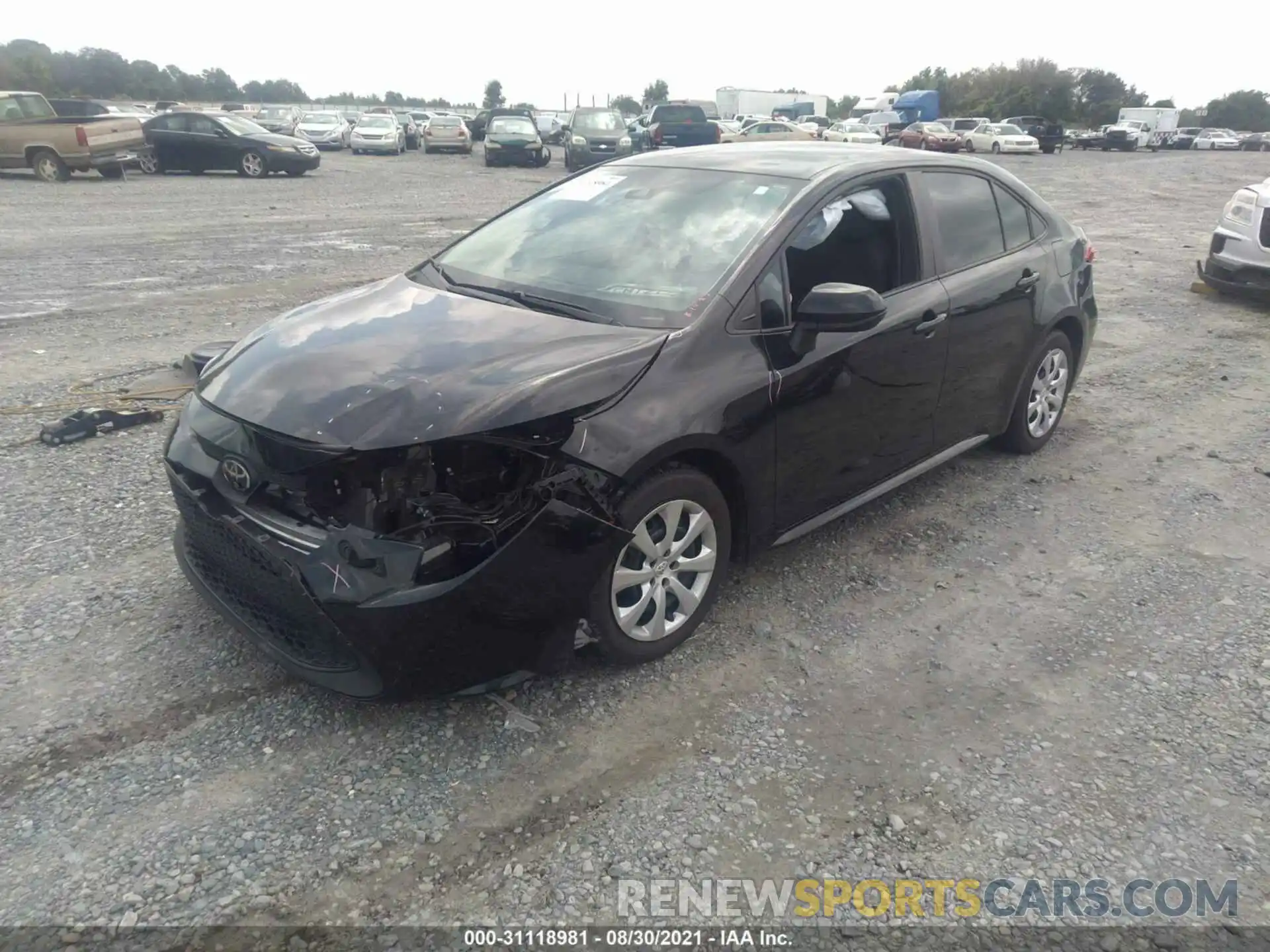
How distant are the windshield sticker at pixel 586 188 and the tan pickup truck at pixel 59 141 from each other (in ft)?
61.1

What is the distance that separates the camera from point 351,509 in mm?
2861

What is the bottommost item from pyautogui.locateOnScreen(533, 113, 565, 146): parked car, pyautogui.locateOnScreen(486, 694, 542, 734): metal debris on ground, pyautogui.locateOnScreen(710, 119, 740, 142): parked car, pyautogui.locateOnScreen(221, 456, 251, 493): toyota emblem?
pyautogui.locateOnScreen(486, 694, 542, 734): metal debris on ground

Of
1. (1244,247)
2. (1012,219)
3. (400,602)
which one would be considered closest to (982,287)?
(1012,219)

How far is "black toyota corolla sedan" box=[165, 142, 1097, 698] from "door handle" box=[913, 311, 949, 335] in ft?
0.06

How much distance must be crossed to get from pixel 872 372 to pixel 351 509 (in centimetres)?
224

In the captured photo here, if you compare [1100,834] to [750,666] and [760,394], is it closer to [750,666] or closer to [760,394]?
[750,666]

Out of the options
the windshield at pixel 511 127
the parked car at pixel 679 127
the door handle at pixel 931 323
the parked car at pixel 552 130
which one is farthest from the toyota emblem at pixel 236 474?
the parked car at pixel 552 130

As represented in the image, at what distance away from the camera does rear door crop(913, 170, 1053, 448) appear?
4.45 m

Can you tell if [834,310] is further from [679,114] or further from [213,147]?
[679,114]

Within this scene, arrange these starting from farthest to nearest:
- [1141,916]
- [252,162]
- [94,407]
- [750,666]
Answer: [252,162] → [94,407] → [750,666] → [1141,916]

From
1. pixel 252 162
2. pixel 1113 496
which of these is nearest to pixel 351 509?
pixel 1113 496

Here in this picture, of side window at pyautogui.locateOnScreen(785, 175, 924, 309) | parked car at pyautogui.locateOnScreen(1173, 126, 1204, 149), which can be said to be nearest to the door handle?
side window at pyautogui.locateOnScreen(785, 175, 924, 309)

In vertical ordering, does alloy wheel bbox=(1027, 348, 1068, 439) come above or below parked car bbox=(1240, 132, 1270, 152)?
above

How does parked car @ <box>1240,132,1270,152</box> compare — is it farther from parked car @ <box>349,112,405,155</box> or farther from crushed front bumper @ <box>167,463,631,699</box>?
crushed front bumper @ <box>167,463,631,699</box>
